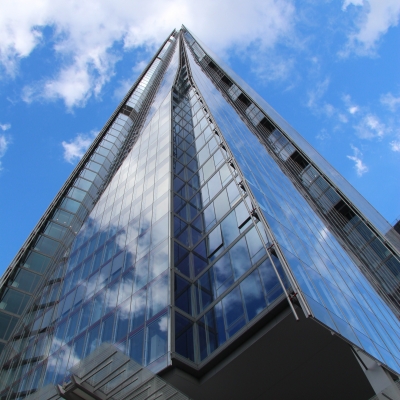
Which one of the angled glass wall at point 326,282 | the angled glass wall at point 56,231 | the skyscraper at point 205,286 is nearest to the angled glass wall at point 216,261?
the skyscraper at point 205,286

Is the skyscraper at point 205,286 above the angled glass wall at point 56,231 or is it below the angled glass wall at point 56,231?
below

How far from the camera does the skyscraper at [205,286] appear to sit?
1432 centimetres

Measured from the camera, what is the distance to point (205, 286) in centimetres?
1812

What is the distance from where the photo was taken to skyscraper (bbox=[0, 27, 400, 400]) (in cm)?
1432

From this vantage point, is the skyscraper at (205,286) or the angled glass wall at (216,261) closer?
the skyscraper at (205,286)

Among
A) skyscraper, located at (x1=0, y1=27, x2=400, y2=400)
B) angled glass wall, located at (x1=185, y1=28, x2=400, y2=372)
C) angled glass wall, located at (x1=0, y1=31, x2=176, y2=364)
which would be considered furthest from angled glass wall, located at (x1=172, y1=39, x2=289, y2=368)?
angled glass wall, located at (x1=0, y1=31, x2=176, y2=364)

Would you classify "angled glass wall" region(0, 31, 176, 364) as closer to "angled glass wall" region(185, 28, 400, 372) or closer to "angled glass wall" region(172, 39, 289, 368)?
"angled glass wall" region(172, 39, 289, 368)

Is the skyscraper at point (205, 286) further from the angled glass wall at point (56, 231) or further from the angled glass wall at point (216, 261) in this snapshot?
the angled glass wall at point (56, 231)

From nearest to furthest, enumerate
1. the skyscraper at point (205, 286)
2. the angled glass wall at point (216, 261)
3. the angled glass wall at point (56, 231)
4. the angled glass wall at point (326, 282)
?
the angled glass wall at point (326, 282)
the skyscraper at point (205, 286)
the angled glass wall at point (216, 261)
the angled glass wall at point (56, 231)

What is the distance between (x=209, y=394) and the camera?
15.0 m

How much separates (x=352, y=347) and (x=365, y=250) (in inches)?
920

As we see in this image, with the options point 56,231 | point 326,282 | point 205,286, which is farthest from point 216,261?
point 56,231

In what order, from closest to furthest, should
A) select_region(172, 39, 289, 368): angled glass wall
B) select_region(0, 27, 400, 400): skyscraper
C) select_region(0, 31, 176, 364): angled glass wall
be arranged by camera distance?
select_region(0, 27, 400, 400): skyscraper → select_region(172, 39, 289, 368): angled glass wall → select_region(0, 31, 176, 364): angled glass wall

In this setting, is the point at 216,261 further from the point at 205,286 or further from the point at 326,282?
the point at 326,282
